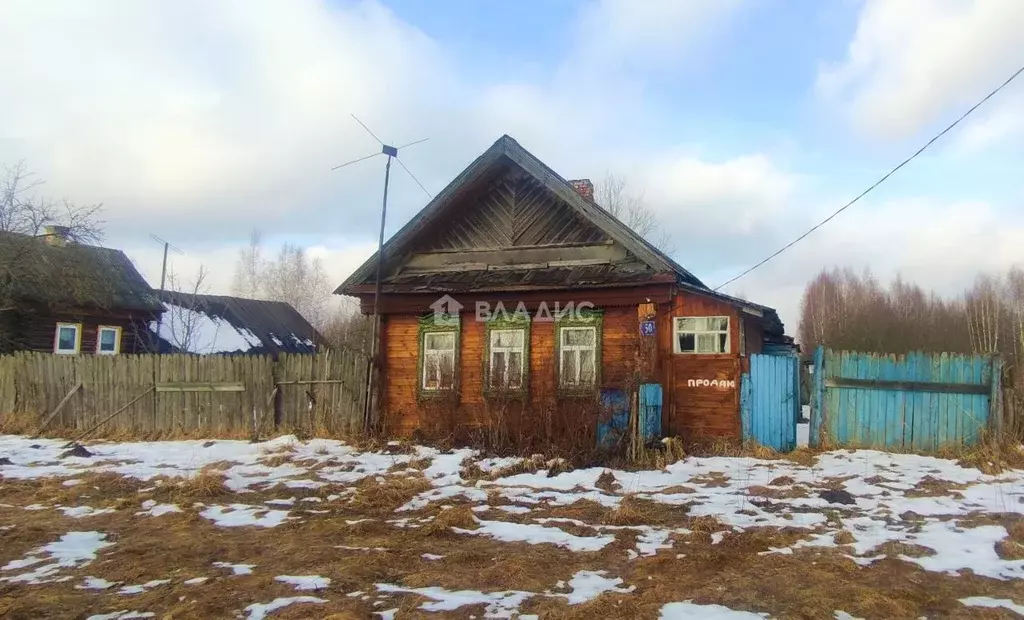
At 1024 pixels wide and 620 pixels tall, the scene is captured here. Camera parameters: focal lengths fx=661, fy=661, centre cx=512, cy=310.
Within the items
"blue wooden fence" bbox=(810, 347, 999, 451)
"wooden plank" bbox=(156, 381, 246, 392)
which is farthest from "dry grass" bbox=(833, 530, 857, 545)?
"wooden plank" bbox=(156, 381, 246, 392)

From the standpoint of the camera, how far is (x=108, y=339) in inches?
987

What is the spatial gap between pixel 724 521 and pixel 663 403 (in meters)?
4.96

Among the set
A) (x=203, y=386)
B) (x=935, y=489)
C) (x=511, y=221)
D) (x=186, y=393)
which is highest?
(x=511, y=221)

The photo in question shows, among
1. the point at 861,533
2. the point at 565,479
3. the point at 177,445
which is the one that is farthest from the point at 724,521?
the point at 177,445

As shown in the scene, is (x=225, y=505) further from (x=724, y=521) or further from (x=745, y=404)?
(x=745, y=404)

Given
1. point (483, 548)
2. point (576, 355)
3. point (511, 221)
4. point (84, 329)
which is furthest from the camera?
point (84, 329)

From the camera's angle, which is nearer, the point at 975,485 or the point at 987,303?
the point at 975,485

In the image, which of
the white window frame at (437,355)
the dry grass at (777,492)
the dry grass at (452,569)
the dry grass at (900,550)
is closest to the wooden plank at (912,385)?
the dry grass at (777,492)

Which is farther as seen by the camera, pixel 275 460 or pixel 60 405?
pixel 60 405

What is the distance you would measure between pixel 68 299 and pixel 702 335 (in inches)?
832

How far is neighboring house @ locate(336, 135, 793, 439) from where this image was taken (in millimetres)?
11961

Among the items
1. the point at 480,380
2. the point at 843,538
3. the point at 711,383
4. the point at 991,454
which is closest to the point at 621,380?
the point at 711,383

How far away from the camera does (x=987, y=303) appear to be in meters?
52.6

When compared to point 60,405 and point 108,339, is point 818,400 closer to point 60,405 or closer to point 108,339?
point 60,405
